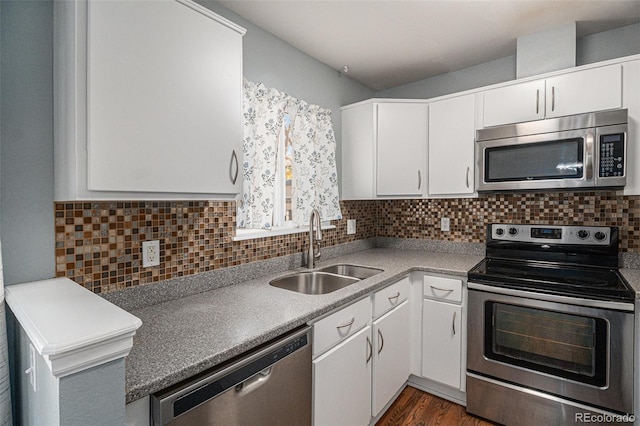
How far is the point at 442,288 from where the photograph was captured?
217 centimetres

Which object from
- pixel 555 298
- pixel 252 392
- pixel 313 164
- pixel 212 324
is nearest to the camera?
pixel 252 392

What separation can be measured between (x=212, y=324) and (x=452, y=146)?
6.78ft

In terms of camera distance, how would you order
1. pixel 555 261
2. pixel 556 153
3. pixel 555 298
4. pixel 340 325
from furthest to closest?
pixel 555 261, pixel 556 153, pixel 555 298, pixel 340 325

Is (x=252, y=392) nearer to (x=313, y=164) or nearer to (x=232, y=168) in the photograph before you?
(x=232, y=168)

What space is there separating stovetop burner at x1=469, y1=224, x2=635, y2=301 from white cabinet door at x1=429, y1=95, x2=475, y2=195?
468mm

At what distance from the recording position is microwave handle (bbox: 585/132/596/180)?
1861 mm

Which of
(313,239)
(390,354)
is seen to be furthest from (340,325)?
(313,239)

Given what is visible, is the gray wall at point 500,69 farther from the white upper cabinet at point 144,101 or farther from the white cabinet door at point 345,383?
the white cabinet door at point 345,383

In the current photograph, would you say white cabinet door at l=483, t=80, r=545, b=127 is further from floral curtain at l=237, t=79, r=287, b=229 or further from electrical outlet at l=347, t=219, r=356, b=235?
floral curtain at l=237, t=79, r=287, b=229

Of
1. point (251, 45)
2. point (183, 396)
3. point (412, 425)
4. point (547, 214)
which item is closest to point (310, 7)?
point (251, 45)

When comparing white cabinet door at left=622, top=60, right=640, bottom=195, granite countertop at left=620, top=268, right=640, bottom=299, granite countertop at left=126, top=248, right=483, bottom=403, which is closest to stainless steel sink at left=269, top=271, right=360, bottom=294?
granite countertop at left=126, top=248, right=483, bottom=403

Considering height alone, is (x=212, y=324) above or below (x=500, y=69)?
below

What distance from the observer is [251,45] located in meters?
1.96

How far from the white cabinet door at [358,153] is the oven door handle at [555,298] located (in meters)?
1.04
